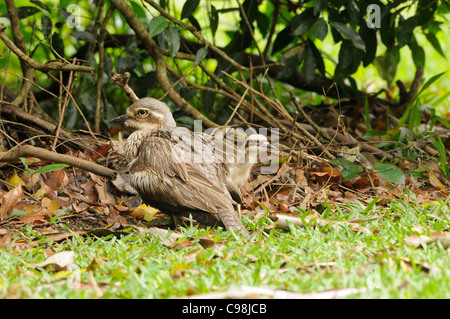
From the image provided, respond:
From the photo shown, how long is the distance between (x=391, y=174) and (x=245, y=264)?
241 cm

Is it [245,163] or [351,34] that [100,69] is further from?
[351,34]

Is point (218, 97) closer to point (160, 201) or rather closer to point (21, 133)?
point (21, 133)

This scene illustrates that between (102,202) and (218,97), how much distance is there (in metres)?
2.66

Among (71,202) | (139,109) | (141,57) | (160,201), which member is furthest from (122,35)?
(160,201)

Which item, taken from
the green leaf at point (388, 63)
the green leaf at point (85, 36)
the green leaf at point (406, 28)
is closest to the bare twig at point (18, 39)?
the green leaf at point (85, 36)

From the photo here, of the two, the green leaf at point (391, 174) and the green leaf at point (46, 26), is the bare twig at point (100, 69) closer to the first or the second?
the green leaf at point (46, 26)

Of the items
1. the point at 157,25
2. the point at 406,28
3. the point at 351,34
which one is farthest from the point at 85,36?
the point at 406,28

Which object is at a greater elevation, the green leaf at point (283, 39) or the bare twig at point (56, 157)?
the green leaf at point (283, 39)

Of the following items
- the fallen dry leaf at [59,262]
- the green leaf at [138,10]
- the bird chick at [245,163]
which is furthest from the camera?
the green leaf at [138,10]

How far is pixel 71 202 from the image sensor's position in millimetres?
5109

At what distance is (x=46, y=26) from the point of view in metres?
6.18

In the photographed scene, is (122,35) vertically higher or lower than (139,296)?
higher

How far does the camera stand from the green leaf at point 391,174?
5.12 meters

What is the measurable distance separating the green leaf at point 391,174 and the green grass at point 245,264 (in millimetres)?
796
